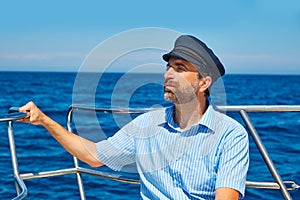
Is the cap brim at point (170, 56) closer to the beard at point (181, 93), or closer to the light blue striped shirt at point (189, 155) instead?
the beard at point (181, 93)

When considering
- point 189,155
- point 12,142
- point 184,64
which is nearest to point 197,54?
point 184,64

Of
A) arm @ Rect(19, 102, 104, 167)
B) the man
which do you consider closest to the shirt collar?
the man

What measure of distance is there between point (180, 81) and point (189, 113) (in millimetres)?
126

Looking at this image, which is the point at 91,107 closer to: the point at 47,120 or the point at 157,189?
the point at 47,120

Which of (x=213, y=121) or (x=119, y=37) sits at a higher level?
(x=119, y=37)

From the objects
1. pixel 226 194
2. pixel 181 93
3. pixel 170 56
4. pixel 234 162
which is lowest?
pixel 226 194

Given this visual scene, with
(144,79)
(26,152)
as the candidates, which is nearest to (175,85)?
(144,79)

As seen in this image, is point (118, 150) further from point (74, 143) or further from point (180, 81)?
point (180, 81)

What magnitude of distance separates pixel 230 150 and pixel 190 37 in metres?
0.41

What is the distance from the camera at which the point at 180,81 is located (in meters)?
1.95

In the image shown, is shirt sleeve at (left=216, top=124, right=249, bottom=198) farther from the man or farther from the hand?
the hand

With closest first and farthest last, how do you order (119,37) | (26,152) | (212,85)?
(119,37), (212,85), (26,152)

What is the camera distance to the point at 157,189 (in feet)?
6.67

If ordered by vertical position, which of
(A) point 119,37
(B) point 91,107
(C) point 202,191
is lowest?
(C) point 202,191
